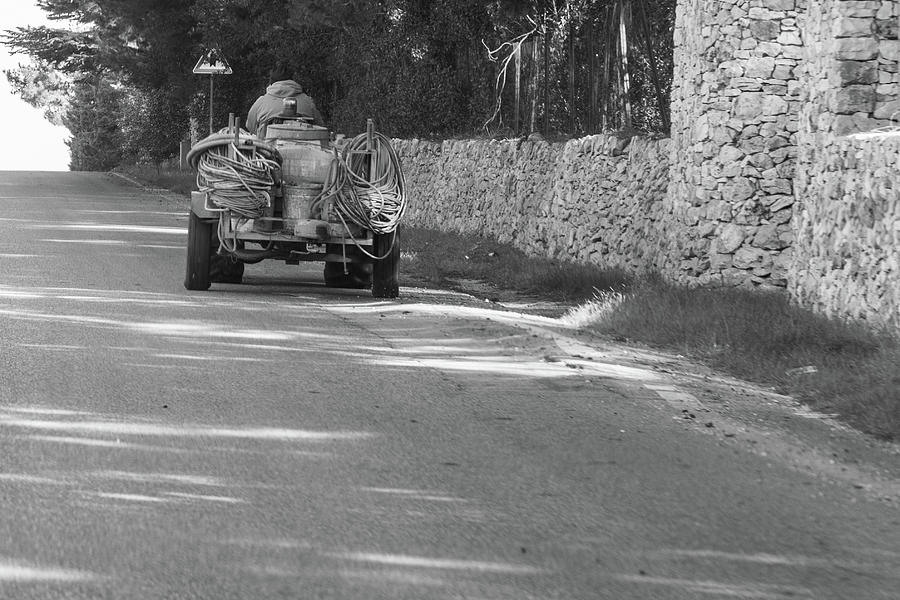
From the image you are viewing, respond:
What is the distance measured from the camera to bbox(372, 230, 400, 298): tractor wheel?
14.2 meters

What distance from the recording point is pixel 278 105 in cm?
1495

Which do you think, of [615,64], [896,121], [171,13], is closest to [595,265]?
[615,64]

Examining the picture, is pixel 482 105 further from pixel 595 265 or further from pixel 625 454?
pixel 625 454

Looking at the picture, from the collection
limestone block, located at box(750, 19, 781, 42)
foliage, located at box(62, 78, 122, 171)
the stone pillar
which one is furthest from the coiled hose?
foliage, located at box(62, 78, 122, 171)

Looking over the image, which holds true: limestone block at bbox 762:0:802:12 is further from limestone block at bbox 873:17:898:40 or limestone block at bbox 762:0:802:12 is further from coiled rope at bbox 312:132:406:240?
coiled rope at bbox 312:132:406:240

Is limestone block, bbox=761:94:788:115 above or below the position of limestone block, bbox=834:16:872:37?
below

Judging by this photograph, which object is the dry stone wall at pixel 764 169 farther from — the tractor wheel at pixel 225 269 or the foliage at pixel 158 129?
the foliage at pixel 158 129

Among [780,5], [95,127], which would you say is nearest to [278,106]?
[780,5]

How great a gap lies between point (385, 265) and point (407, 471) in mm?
7758

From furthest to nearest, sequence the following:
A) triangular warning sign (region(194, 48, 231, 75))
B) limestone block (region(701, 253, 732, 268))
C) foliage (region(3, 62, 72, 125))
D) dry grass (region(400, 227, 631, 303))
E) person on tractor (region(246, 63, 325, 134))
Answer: foliage (region(3, 62, 72, 125)), triangular warning sign (region(194, 48, 231, 75)), dry grass (region(400, 227, 631, 303)), person on tractor (region(246, 63, 325, 134)), limestone block (region(701, 253, 732, 268))

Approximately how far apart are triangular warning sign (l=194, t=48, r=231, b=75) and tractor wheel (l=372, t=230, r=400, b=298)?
1928 cm

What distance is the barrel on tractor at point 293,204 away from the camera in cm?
1352

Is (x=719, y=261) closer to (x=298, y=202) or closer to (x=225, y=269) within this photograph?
(x=298, y=202)

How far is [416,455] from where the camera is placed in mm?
6969
